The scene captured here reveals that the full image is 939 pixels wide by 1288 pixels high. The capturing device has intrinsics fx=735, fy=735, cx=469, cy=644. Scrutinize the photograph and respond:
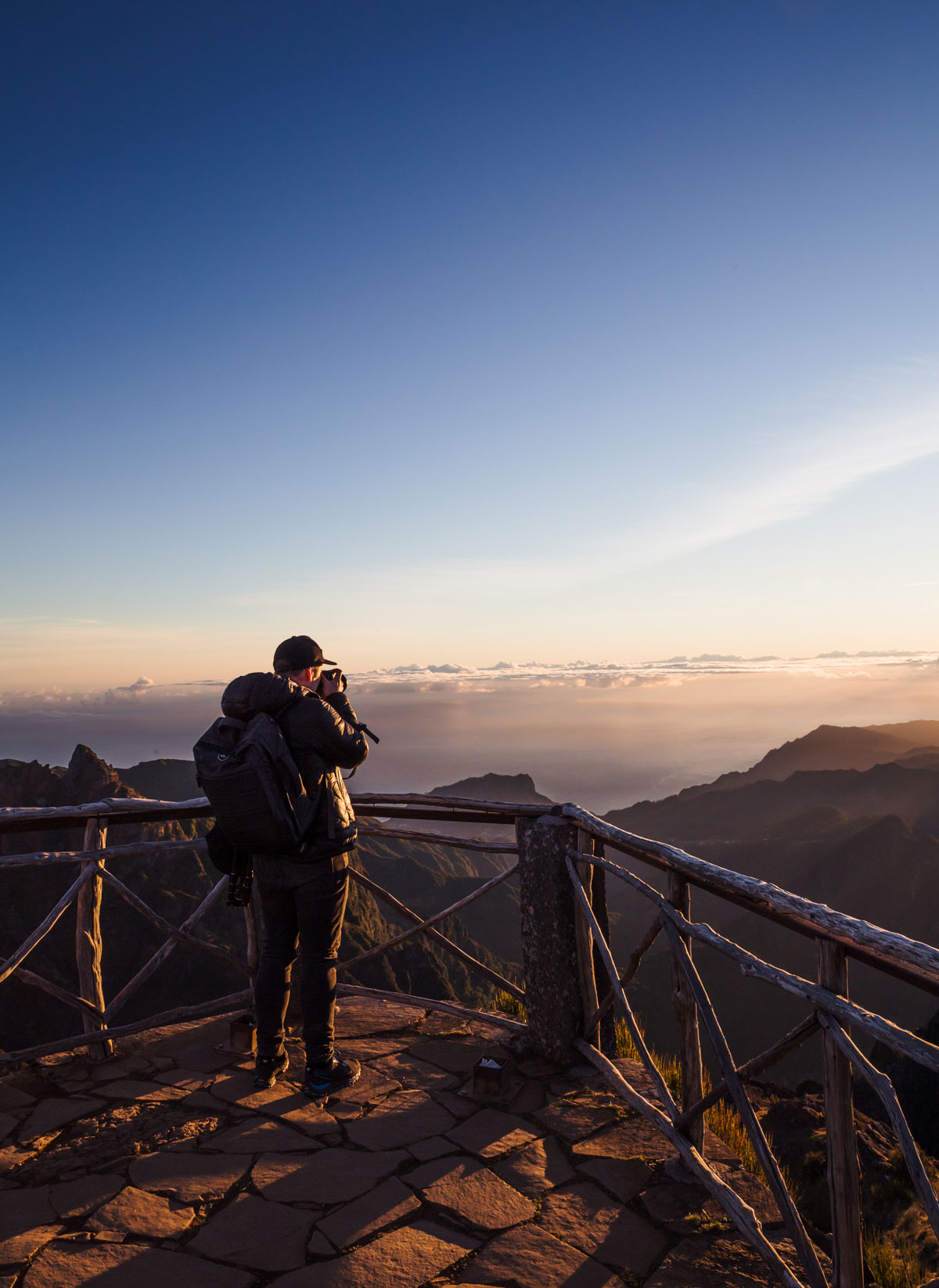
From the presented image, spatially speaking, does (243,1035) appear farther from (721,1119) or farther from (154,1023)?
(721,1119)

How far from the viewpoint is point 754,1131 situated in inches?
104

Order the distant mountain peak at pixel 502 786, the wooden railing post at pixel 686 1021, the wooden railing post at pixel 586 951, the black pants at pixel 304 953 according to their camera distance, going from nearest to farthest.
→ the wooden railing post at pixel 686 1021, the black pants at pixel 304 953, the wooden railing post at pixel 586 951, the distant mountain peak at pixel 502 786

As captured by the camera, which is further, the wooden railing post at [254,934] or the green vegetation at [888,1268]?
the wooden railing post at [254,934]

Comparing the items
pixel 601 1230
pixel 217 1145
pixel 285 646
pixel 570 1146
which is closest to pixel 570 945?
pixel 570 1146

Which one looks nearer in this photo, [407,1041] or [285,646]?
[285,646]

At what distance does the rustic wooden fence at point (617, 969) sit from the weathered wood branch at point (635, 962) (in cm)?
1

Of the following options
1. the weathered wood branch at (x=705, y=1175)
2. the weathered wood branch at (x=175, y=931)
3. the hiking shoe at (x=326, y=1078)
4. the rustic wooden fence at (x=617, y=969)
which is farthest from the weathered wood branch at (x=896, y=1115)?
the weathered wood branch at (x=175, y=931)

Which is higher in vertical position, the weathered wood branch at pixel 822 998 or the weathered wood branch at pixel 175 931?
the weathered wood branch at pixel 822 998

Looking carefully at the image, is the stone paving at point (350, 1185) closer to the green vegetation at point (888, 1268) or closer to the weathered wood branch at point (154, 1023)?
the weathered wood branch at point (154, 1023)

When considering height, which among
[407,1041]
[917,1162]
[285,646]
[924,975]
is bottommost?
[407,1041]

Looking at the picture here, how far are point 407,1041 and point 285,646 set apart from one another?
2.62m

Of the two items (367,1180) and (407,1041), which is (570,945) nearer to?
(407,1041)

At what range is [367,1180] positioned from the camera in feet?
10.1

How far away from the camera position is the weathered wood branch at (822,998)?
1918 mm
